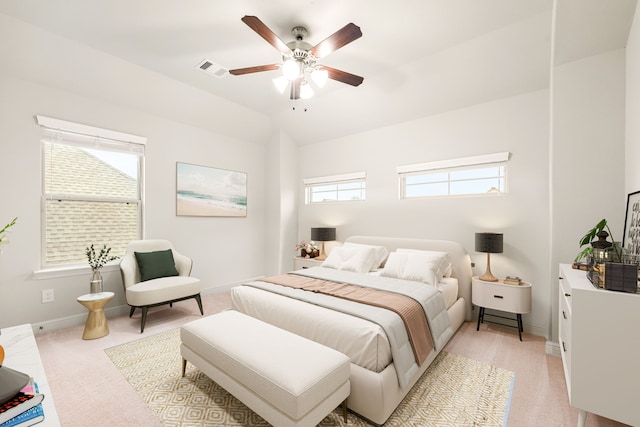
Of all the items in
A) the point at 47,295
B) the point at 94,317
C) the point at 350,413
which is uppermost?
the point at 47,295

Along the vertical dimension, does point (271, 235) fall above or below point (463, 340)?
above

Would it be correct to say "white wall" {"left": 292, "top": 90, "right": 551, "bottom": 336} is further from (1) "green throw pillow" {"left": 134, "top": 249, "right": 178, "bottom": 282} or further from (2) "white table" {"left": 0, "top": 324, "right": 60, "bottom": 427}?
(2) "white table" {"left": 0, "top": 324, "right": 60, "bottom": 427}

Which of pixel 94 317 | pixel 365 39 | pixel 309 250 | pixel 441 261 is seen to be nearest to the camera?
pixel 365 39

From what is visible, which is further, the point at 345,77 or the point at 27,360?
the point at 345,77

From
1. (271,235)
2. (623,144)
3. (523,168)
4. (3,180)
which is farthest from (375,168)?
(3,180)

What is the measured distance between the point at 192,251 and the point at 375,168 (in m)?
3.25

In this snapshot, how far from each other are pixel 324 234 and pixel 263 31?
3.18 meters

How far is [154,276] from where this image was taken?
11.5ft

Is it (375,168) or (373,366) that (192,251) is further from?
(373,366)

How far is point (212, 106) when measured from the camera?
4219mm

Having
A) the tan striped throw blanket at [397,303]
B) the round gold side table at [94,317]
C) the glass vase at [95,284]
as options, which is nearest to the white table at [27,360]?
the round gold side table at [94,317]

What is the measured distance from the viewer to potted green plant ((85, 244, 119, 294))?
3098mm

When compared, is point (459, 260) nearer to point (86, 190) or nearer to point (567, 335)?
point (567, 335)

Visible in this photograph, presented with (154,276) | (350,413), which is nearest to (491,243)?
(350,413)
